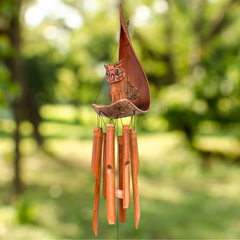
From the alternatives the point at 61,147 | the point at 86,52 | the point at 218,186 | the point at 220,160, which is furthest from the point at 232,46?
the point at 61,147

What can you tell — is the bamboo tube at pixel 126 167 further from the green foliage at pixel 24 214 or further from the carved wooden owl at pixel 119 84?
the green foliage at pixel 24 214

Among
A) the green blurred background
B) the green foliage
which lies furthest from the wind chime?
the green foliage

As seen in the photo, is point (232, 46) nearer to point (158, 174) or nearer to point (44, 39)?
point (158, 174)

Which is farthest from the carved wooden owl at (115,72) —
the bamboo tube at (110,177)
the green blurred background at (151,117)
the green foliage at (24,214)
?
the green foliage at (24,214)

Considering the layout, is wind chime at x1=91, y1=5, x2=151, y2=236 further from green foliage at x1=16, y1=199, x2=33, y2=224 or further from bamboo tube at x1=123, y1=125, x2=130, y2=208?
green foliage at x1=16, y1=199, x2=33, y2=224

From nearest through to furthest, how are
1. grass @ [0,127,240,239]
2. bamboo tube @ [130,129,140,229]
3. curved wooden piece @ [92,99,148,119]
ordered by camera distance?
curved wooden piece @ [92,99,148,119] → bamboo tube @ [130,129,140,229] → grass @ [0,127,240,239]

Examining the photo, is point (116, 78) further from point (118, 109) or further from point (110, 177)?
point (110, 177)
